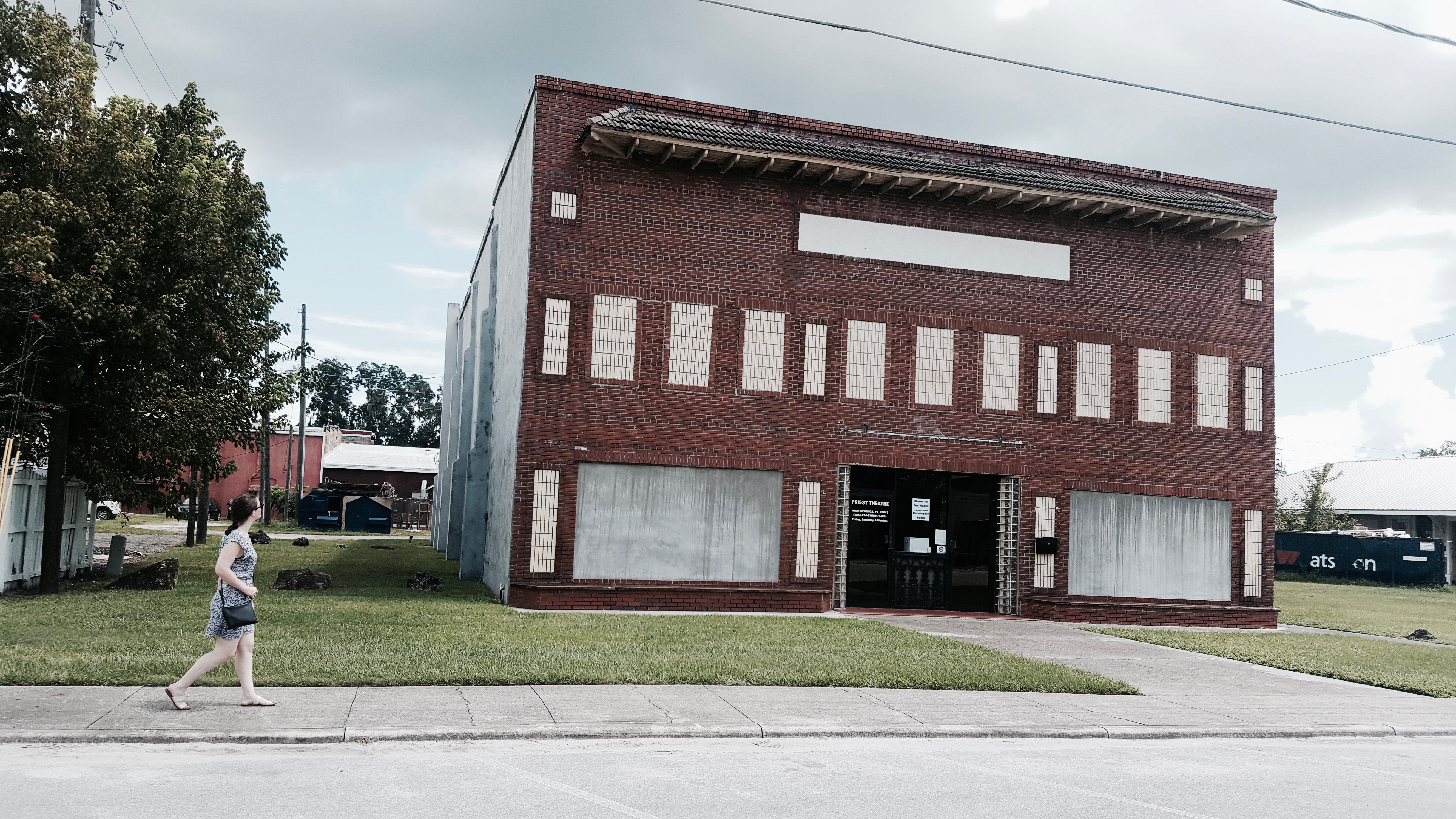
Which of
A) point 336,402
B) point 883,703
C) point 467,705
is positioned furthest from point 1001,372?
point 336,402

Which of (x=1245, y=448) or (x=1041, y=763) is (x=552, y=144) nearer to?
(x=1041, y=763)

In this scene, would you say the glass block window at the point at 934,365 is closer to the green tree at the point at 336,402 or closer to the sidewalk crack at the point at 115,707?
the sidewalk crack at the point at 115,707

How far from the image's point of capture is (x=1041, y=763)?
27.0ft

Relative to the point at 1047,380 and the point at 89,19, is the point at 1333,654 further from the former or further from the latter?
the point at 89,19

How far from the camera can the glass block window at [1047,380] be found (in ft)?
66.8

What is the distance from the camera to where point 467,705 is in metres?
9.13

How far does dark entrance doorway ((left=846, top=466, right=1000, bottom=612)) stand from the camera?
64.9 ft

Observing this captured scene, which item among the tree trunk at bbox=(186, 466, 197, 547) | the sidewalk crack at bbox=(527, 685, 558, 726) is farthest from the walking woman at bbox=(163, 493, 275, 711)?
the tree trunk at bbox=(186, 466, 197, 547)

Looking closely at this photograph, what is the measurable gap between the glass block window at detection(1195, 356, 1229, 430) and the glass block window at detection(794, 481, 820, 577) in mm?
8316

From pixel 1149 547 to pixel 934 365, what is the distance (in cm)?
574

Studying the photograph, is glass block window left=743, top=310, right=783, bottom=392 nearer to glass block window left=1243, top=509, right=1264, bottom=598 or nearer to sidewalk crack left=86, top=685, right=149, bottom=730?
glass block window left=1243, top=509, right=1264, bottom=598

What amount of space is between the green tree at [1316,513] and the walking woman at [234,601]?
4926 centimetres

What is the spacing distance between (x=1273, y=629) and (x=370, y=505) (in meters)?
38.7

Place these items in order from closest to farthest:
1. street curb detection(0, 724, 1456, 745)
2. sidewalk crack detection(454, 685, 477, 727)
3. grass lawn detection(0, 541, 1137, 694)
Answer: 1. street curb detection(0, 724, 1456, 745)
2. sidewalk crack detection(454, 685, 477, 727)
3. grass lawn detection(0, 541, 1137, 694)
